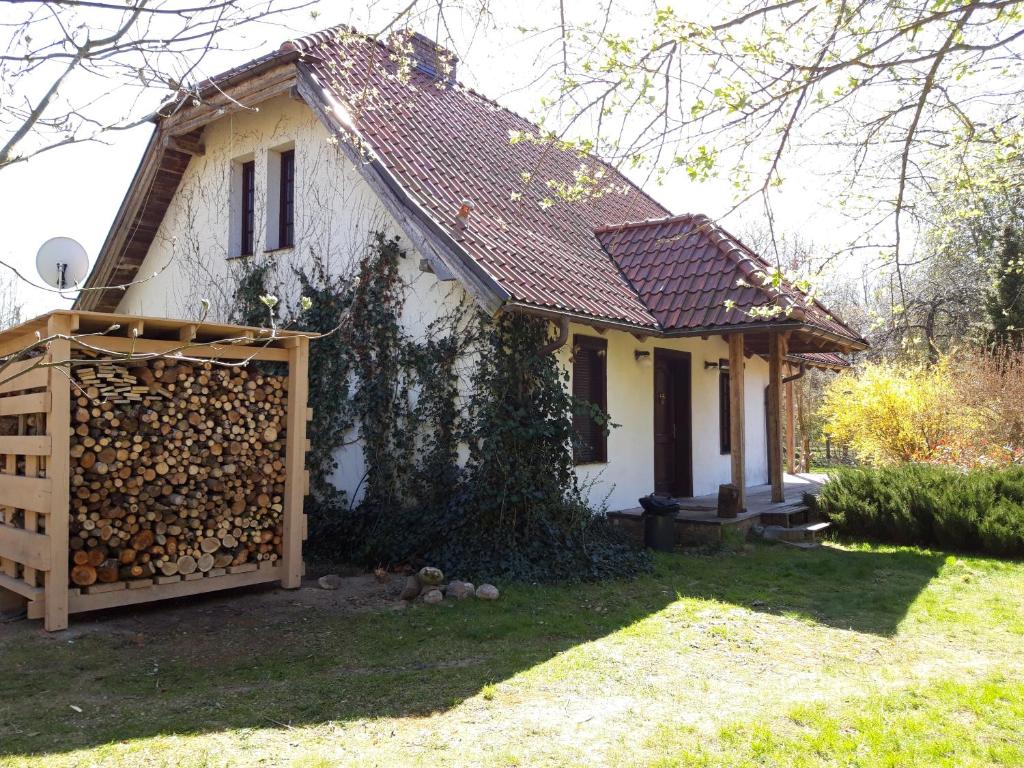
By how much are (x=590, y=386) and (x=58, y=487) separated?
20.5 ft

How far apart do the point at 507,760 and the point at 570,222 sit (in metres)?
9.31

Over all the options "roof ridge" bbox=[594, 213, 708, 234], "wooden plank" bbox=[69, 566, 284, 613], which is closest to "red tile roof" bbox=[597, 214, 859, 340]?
"roof ridge" bbox=[594, 213, 708, 234]

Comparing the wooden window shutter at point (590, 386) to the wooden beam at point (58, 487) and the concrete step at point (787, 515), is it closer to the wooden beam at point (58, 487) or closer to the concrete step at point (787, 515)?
the concrete step at point (787, 515)

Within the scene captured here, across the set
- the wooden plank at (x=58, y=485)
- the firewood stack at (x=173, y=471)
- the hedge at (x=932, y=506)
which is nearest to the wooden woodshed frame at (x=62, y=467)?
the wooden plank at (x=58, y=485)

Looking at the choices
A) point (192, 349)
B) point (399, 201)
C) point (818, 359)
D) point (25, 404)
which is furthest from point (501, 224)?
point (818, 359)

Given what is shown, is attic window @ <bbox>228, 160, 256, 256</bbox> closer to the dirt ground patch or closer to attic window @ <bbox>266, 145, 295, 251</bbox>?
attic window @ <bbox>266, 145, 295, 251</bbox>

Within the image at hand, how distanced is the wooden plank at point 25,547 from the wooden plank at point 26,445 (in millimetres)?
612

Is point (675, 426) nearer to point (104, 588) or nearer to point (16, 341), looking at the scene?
point (104, 588)

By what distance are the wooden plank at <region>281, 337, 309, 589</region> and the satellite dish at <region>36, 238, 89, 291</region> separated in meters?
1.81

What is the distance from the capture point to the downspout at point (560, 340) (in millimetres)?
8461

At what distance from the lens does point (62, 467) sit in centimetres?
598

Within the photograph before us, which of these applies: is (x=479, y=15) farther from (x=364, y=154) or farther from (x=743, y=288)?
(x=743, y=288)

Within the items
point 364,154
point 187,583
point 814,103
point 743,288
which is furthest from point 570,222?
point 187,583

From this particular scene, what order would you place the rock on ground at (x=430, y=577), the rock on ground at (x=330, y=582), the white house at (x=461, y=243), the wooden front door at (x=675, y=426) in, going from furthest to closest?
the wooden front door at (x=675, y=426) < the white house at (x=461, y=243) < the rock on ground at (x=330, y=582) < the rock on ground at (x=430, y=577)
